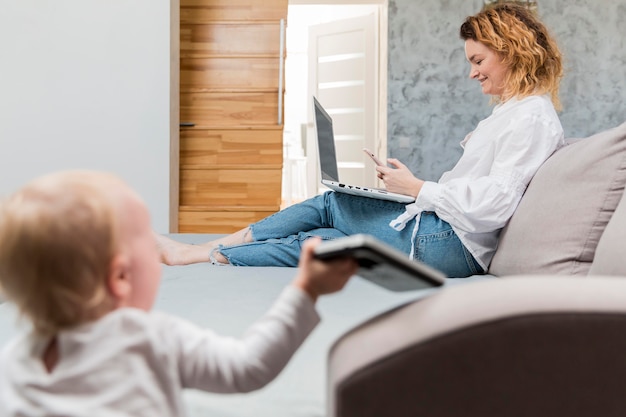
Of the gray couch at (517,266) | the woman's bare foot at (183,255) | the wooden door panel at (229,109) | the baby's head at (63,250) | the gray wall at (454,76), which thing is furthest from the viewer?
the gray wall at (454,76)

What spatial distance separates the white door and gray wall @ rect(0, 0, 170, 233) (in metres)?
→ 2.91

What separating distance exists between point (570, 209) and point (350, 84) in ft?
17.3

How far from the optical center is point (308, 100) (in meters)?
8.69

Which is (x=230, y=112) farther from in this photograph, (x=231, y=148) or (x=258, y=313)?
(x=258, y=313)

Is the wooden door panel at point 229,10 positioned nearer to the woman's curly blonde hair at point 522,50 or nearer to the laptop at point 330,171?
the laptop at point 330,171

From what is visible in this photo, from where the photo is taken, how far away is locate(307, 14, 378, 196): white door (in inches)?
250

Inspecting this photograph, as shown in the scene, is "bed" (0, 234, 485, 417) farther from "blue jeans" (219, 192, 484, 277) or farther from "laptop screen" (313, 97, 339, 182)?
"laptop screen" (313, 97, 339, 182)

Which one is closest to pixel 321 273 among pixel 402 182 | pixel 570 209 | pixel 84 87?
pixel 570 209

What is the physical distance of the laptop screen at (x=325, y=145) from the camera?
6.61ft

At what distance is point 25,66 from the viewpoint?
11.3ft

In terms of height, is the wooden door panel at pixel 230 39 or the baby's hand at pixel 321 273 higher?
the wooden door panel at pixel 230 39

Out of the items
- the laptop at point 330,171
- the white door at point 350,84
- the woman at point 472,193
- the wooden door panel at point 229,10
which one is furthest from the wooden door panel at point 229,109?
the woman at point 472,193

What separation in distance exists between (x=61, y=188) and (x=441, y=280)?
0.34 metres

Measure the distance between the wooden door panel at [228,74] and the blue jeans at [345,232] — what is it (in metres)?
2.77
